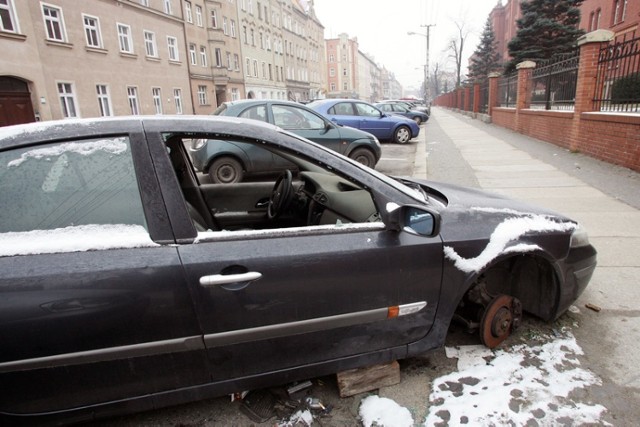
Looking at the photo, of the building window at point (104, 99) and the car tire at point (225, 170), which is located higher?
the building window at point (104, 99)

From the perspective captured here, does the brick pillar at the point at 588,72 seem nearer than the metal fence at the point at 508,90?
Yes

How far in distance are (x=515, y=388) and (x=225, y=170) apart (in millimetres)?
6649

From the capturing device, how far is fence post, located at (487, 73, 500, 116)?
814 inches

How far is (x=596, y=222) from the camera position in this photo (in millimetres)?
5117

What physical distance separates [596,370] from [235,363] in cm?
222

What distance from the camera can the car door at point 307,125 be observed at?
859 centimetres

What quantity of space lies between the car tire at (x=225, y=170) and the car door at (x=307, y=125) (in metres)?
1.29

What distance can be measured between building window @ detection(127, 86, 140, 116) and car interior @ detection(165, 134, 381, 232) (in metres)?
26.4

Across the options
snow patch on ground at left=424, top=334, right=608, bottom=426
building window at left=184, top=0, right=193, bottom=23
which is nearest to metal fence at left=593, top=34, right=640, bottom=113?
snow patch on ground at left=424, top=334, right=608, bottom=426

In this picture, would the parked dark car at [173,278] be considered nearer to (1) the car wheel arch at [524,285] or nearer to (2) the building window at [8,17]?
(1) the car wheel arch at [524,285]

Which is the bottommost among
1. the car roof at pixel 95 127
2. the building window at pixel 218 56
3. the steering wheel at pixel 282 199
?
the steering wheel at pixel 282 199

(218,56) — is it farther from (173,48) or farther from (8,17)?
(8,17)

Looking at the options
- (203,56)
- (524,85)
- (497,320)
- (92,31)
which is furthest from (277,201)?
(203,56)

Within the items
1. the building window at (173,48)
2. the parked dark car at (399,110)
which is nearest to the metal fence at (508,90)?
the parked dark car at (399,110)
